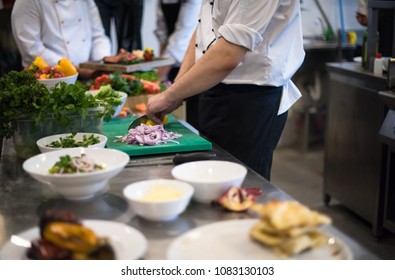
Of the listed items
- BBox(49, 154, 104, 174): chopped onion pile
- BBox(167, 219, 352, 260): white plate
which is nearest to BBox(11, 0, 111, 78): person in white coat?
BBox(49, 154, 104, 174): chopped onion pile

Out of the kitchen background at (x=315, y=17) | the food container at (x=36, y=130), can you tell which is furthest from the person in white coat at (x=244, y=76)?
the kitchen background at (x=315, y=17)

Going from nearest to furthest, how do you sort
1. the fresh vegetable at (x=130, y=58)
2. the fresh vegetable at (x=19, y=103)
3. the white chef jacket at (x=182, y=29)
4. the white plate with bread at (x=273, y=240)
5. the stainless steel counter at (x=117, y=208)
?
1. the white plate with bread at (x=273, y=240)
2. the stainless steel counter at (x=117, y=208)
3. the fresh vegetable at (x=19, y=103)
4. the fresh vegetable at (x=130, y=58)
5. the white chef jacket at (x=182, y=29)

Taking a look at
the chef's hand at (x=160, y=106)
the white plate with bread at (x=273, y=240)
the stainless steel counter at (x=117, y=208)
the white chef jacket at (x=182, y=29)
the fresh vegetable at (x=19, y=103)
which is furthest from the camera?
the white chef jacket at (x=182, y=29)

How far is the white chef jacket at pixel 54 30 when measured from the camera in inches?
115

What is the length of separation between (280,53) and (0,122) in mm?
882

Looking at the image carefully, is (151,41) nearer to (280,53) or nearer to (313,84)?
(313,84)

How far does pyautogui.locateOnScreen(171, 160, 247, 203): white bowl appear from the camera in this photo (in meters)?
1.12

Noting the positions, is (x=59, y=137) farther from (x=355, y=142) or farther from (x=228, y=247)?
(x=355, y=142)

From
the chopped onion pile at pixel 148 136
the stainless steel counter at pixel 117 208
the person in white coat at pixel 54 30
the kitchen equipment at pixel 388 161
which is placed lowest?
the kitchen equipment at pixel 388 161

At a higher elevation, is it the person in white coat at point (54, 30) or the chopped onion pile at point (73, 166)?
the person in white coat at point (54, 30)

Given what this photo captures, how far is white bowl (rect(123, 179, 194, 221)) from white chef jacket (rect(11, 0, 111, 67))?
6.58 feet

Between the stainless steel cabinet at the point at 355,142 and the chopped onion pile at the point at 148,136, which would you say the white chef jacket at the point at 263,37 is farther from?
the stainless steel cabinet at the point at 355,142

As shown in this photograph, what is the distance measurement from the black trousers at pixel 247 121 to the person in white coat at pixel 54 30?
4.05 feet
